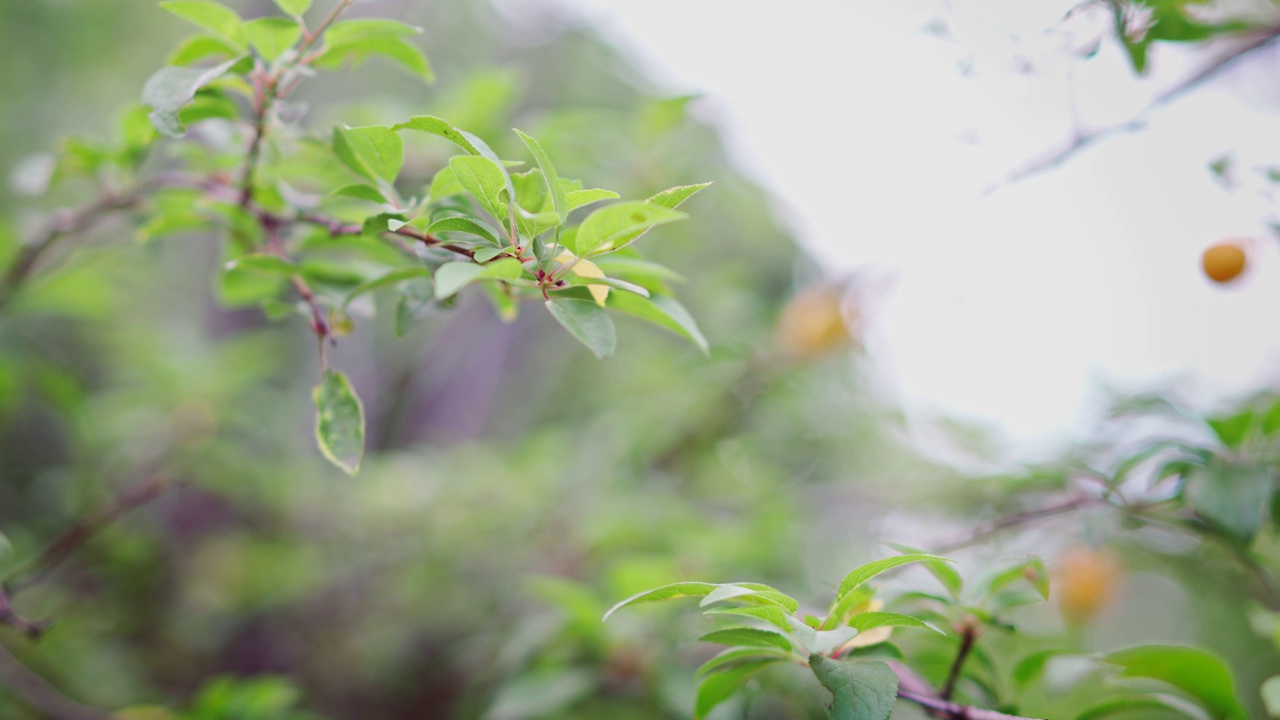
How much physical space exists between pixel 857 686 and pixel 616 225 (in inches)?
11.7

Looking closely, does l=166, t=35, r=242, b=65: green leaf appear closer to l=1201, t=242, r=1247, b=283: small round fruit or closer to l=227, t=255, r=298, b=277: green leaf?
l=227, t=255, r=298, b=277: green leaf

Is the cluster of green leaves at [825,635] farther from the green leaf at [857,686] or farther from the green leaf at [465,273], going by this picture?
the green leaf at [465,273]

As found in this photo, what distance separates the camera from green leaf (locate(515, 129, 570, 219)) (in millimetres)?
379

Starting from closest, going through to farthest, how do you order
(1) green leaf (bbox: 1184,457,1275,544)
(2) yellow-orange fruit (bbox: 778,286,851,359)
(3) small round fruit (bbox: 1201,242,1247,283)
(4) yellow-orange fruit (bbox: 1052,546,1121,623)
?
(1) green leaf (bbox: 1184,457,1275,544) → (3) small round fruit (bbox: 1201,242,1247,283) → (4) yellow-orange fruit (bbox: 1052,546,1121,623) → (2) yellow-orange fruit (bbox: 778,286,851,359)

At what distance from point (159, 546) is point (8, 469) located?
0.60 meters

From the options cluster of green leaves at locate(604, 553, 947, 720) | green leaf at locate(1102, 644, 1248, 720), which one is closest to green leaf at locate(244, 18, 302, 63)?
cluster of green leaves at locate(604, 553, 947, 720)

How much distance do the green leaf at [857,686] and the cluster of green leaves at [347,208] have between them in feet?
0.71

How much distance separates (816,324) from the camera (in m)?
1.16

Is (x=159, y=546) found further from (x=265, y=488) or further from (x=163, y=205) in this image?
(x=163, y=205)

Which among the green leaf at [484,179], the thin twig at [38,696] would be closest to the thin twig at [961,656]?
the green leaf at [484,179]

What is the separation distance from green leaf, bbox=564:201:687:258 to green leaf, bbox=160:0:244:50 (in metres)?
0.32

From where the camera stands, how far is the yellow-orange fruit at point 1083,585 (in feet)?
3.47

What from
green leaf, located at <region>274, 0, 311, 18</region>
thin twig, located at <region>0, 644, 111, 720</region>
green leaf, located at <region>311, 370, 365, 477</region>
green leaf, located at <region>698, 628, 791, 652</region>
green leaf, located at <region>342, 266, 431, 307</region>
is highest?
green leaf, located at <region>274, 0, 311, 18</region>

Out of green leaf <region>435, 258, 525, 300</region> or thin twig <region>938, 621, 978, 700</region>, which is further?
thin twig <region>938, 621, 978, 700</region>
